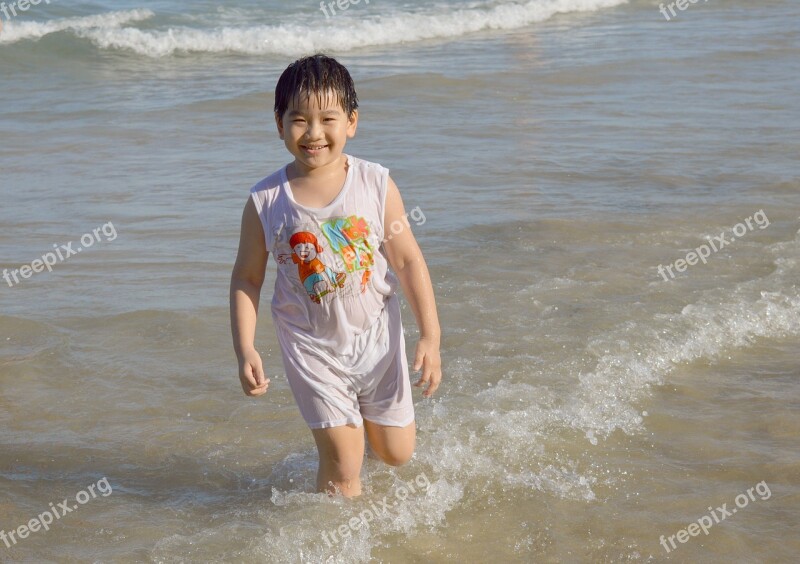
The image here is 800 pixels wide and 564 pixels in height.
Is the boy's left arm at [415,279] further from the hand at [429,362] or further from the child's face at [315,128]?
the child's face at [315,128]

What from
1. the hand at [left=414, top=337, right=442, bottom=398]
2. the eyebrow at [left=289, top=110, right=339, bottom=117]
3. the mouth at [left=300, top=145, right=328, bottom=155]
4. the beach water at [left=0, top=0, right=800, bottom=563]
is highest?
the eyebrow at [left=289, top=110, right=339, bottom=117]

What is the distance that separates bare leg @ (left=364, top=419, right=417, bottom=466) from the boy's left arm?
0.71 feet

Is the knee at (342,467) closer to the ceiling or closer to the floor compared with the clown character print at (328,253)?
closer to the floor

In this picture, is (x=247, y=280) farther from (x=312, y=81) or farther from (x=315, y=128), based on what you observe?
(x=312, y=81)

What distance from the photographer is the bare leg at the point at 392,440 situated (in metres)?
3.34

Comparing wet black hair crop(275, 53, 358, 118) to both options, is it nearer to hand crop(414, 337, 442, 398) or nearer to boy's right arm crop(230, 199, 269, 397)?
boy's right arm crop(230, 199, 269, 397)

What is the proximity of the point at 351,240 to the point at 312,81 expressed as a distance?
478mm

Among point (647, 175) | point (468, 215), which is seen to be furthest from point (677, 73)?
point (468, 215)

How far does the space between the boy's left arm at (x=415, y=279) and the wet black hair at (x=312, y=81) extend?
13.7 inches

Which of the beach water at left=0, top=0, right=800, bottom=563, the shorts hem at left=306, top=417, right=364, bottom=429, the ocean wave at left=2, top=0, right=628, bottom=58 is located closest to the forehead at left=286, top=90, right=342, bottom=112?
the shorts hem at left=306, top=417, right=364, bottom=429

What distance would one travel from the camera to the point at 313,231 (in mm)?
3066

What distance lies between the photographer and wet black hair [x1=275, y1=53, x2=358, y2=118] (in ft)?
9.71

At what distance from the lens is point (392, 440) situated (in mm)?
3350

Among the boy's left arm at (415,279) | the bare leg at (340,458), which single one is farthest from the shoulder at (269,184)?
the bare leg at (340,458)
